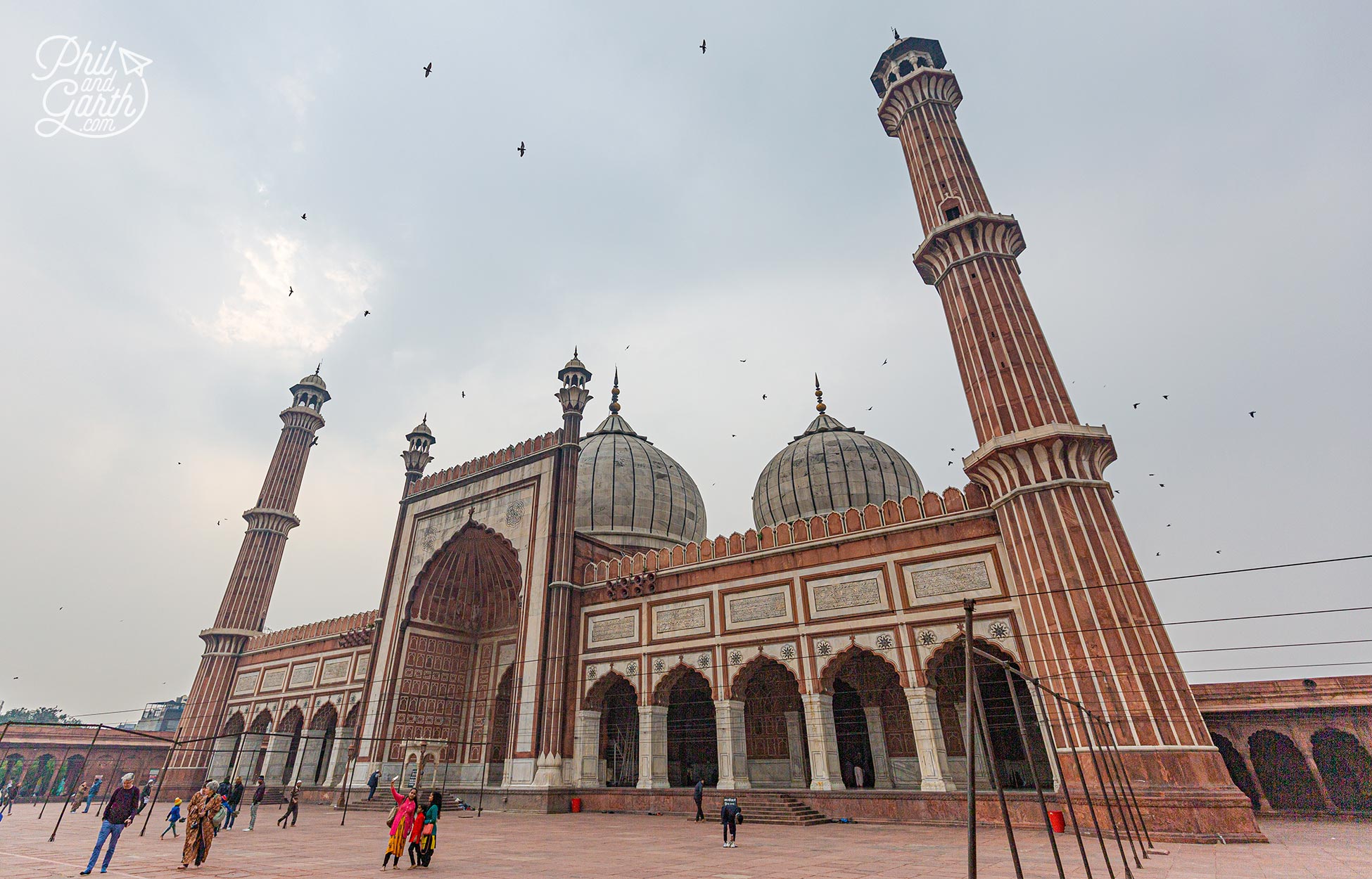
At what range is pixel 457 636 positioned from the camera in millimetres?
21578

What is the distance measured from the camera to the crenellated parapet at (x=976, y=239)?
49.7 ft

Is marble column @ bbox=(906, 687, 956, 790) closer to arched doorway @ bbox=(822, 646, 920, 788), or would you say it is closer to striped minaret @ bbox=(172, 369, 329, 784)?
arched doorway @ bbox=(822, 646, 920, 788)

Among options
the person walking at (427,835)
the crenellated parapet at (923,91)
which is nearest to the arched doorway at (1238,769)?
the person walking at (427,835)

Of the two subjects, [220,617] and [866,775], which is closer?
[866,775]

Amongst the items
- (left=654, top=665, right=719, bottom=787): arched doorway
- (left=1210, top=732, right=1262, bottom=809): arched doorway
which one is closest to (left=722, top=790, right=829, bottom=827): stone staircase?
(left=654, top=665, right=719, bottom=787): arched doorway

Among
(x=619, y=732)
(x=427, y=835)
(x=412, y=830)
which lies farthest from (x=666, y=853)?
(x=619, y=732)

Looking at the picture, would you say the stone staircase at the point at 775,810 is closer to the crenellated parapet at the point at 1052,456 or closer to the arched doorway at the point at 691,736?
the arched doorway at the point at 691,736

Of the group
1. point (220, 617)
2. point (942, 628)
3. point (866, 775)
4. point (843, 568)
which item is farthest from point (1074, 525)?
point (220, 617)

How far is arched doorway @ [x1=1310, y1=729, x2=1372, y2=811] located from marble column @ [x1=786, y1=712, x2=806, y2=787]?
35.0 feet

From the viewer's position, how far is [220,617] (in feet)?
87.9

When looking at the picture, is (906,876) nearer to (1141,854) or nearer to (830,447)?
(1141,854)

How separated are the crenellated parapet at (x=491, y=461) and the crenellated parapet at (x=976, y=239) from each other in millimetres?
A: 11559

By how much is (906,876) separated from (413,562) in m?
18.4

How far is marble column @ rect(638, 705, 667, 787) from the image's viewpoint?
15.3 meters
